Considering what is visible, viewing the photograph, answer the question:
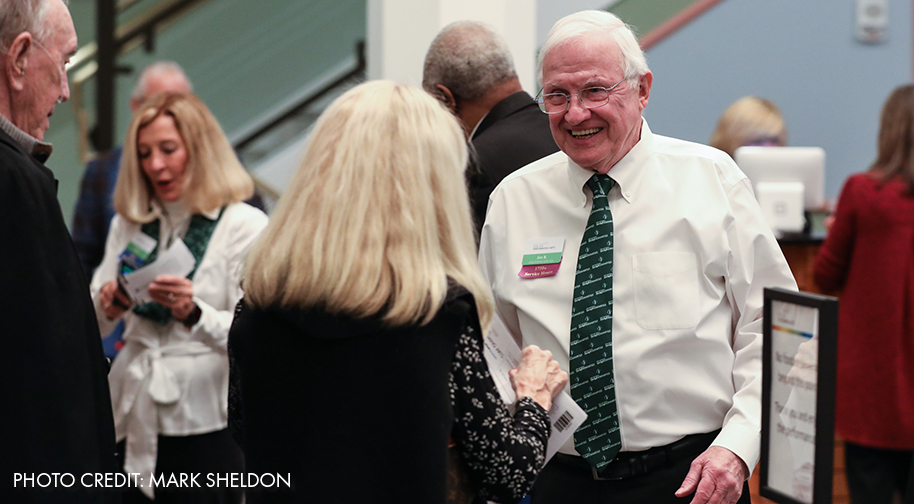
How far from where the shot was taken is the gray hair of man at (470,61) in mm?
2928

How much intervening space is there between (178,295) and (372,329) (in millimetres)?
1570

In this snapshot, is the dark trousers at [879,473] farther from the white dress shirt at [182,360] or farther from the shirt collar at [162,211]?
the shirt collar at [162,211]

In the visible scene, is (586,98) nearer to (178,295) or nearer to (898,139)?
(178,295)

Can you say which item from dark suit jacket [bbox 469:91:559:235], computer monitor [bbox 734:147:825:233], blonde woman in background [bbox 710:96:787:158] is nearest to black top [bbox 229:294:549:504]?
dark suit jacket [bbox 469:91:559:235]

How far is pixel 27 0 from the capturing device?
176 centimetres

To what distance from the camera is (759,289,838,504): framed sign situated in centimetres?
113

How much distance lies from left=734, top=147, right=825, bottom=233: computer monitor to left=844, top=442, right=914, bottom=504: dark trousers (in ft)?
4.38

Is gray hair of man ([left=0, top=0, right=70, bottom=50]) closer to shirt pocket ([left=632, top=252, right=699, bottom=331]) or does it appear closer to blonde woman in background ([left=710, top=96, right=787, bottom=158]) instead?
shirt pocket ([left=632, top=252, right=699, bottom=331])

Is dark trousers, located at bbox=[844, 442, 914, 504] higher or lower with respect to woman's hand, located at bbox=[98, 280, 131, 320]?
lower

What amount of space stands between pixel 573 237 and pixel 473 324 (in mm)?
518

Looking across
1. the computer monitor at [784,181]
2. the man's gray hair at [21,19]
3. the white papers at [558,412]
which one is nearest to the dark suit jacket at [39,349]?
the man's gray hair at [21,19]

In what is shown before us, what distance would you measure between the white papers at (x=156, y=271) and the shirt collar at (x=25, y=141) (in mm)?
1128

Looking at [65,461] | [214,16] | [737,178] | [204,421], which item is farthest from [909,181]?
[214,16]

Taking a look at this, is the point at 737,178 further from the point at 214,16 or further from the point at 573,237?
the point at 214,16
